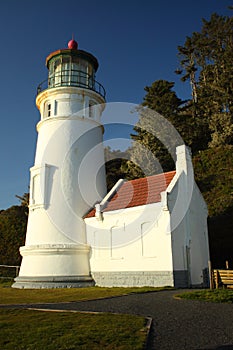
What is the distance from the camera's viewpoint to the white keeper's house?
15508 millimetres

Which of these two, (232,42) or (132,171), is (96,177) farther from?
(232,42)

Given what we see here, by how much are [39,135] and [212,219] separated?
1302 centimetres

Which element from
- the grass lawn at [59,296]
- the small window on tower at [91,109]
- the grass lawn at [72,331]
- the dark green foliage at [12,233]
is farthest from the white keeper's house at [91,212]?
the dark green foliage at [12,233]

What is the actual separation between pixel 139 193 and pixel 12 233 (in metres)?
14.6

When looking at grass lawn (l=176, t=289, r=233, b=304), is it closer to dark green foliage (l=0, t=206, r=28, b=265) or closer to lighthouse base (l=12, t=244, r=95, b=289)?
lighthouse base (l=12, t=244, r=95, b=289)

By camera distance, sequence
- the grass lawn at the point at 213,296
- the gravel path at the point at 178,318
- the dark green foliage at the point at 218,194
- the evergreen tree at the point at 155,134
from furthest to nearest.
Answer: the evergreen tree at the point at 155,134 < the dark green foliage at the point at 218,194 < the grass lawn at the point at 213,296 < the gravel path at the point at 178,318

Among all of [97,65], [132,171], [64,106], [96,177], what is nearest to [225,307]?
[96,177]

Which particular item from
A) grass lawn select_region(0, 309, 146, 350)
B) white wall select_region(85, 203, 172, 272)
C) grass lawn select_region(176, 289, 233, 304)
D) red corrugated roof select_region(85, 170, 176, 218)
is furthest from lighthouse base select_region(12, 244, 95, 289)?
grass lawn select_region(0, 309, 146, 350)

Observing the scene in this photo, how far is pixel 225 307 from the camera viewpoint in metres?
9.06

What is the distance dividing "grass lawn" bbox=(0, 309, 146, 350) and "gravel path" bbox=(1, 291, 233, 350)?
0.41 m

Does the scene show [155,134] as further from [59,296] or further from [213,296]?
[213,296]

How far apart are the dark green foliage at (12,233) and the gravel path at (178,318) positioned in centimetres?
1656

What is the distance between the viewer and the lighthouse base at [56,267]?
1680cm

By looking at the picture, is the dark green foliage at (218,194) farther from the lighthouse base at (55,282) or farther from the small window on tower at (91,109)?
the small window on tower at (91,109)
